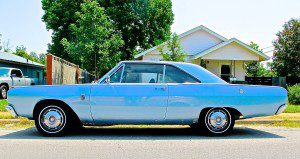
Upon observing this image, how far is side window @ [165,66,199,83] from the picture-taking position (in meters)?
7.43

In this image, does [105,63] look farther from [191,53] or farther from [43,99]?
[43,99]

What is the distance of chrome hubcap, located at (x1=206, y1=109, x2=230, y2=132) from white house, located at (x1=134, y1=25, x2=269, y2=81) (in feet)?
56.9

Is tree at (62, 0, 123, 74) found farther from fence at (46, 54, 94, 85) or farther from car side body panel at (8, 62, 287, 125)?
car side body panel at (8, 62, 287, 125)

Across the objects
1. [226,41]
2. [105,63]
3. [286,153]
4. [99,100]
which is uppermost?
[226,41]

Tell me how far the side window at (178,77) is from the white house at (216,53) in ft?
56.1

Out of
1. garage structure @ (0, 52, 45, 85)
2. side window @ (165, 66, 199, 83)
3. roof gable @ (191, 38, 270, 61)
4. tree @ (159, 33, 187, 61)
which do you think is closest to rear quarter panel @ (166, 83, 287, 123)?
side window @ (165, 66, 199, 83)

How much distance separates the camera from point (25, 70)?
3525 cm

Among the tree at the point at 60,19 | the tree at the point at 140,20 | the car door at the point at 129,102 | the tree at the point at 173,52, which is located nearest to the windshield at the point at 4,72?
the tree at the point at 173,52

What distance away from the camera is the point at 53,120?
7.25 metres

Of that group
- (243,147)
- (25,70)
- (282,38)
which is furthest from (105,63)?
(282,38)

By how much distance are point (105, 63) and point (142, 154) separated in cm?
1951

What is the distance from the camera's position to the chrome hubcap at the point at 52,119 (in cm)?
724

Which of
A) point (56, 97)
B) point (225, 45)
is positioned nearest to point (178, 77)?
point (56, 97)

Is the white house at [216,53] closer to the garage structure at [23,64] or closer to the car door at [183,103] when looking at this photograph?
the garage structure at [23,64]
